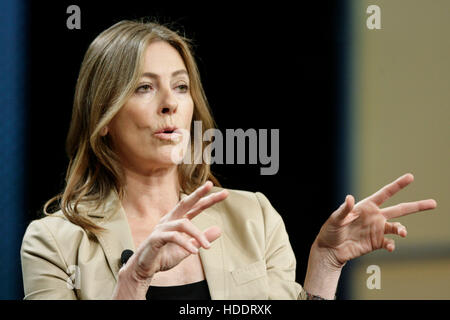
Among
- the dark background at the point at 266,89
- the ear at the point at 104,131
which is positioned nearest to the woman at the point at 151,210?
the ear at the point at 104,131

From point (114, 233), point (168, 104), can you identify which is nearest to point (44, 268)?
point (114, 233)

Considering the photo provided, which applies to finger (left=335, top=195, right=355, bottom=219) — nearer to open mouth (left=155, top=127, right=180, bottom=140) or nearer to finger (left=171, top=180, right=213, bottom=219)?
finger (left=171, top=180, right=213, bottom=219)

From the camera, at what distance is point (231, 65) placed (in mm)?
2248

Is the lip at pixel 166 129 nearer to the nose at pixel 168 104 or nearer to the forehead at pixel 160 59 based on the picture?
the nose at pixel 168 104

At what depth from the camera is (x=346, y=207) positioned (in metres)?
1.84

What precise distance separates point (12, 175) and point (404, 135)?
1.33 meters

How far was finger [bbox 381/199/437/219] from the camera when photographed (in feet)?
6.08

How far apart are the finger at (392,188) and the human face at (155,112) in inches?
24.8

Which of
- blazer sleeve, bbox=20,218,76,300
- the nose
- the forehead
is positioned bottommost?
blazer sleeve, bbox=20,218,76,300

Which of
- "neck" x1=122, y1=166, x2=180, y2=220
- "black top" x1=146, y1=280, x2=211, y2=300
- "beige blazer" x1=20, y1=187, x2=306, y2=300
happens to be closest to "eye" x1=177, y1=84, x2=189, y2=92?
"neck" x1=122, y1=166, x2=180, y2=220

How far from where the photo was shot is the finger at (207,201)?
1.68m

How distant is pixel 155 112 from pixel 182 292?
55 centimetres

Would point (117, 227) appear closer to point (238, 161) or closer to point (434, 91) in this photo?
point (238, 161)

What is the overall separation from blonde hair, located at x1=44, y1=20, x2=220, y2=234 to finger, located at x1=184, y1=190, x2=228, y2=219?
1.25 feet
